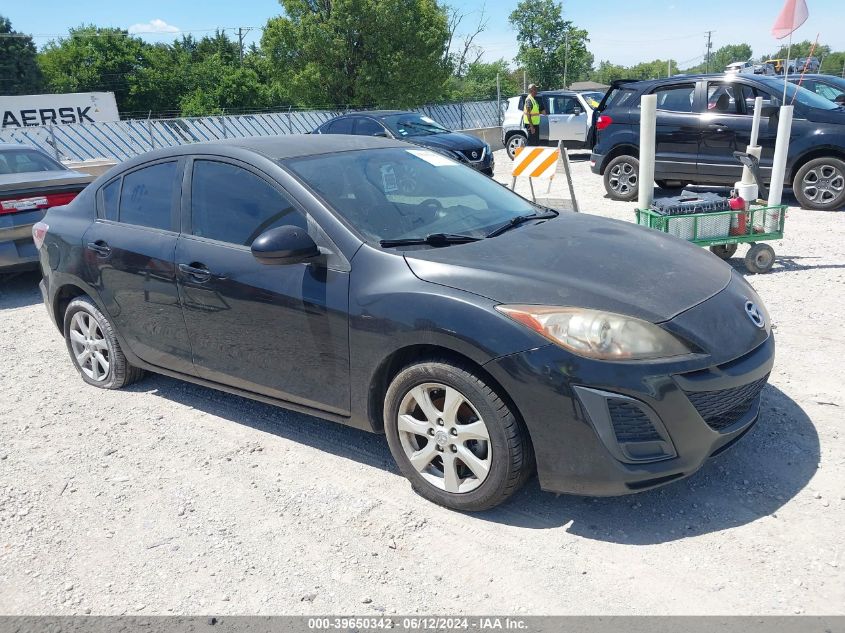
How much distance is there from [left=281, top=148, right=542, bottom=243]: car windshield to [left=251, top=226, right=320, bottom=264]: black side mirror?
0.24m

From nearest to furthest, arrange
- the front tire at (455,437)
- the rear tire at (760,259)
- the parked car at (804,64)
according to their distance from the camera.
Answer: the front tire at (455,437) → the rear tire at (760,259) → the parked car at (804,64)

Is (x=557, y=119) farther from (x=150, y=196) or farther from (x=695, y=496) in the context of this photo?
(x=695, y=496)

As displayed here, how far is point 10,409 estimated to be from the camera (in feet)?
15.4

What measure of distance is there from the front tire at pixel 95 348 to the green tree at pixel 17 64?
6182 cm

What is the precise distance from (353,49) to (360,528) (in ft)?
116

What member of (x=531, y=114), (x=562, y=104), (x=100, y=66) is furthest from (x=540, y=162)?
(x=100, y=66)

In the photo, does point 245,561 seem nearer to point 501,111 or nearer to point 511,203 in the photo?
point 511,203

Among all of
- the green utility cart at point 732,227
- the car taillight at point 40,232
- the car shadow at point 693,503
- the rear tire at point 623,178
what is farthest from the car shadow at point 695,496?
the rear tire at point 623,178

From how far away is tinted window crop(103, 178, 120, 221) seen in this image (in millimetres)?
4512

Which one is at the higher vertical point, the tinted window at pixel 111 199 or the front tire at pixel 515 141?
the tinted window at pixel 111 199

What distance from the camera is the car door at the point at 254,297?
3.38 meters

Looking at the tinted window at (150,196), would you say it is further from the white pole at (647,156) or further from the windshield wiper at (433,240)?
the white pole at (647,156)

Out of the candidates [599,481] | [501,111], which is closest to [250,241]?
[599,481]

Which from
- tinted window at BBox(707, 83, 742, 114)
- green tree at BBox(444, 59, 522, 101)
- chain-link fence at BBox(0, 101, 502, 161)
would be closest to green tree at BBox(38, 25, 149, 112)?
green tree at BBox(444, 59, 522, 101)
